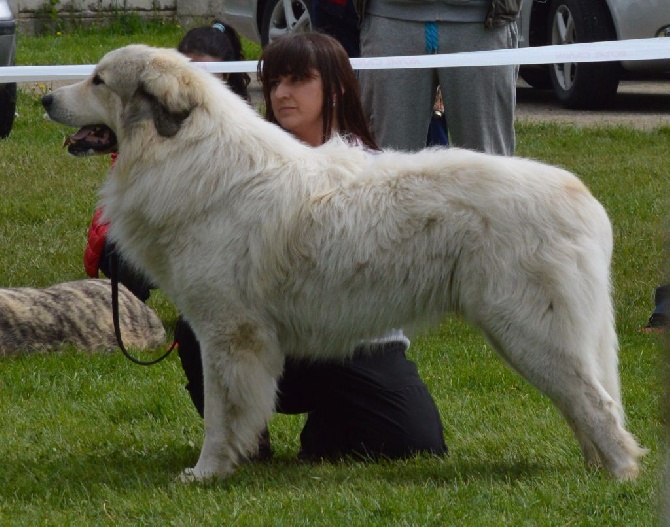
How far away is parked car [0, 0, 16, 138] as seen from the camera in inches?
377

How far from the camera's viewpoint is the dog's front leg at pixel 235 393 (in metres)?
3.79

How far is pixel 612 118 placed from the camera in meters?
10.9

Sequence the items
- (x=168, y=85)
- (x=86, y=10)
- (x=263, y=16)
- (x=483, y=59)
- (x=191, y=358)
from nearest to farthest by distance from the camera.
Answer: (x=168, y=85) < (x=191, y=358) < (x=483, y=59) < (x=263, y=16) < (x=86, y=10)

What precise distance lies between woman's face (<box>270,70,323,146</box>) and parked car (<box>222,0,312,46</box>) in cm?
677

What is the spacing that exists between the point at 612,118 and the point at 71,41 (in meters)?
7.54

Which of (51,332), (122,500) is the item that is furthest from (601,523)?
(51,332)

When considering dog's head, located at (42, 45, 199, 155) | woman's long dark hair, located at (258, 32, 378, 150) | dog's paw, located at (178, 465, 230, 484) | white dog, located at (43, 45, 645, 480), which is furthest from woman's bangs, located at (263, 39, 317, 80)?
dog's paw, located at (178, 465, 230, 484)

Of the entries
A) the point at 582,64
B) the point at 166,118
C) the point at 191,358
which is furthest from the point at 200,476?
the point at 582,64

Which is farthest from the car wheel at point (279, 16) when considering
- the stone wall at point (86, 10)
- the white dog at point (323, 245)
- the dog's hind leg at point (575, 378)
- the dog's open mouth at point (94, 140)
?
the dog's hind leg at point (575, 378)

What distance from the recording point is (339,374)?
4227 mm

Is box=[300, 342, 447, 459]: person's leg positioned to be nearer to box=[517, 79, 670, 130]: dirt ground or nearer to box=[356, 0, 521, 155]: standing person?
box=[356, 0, 521, 155]: standing person

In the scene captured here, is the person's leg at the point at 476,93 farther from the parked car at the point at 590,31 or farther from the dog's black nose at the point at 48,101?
the parked car at the point at 590,31

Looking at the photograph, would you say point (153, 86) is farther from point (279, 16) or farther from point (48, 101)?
point (279, 16)

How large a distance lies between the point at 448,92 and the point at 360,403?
1.82 meters
